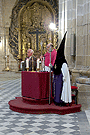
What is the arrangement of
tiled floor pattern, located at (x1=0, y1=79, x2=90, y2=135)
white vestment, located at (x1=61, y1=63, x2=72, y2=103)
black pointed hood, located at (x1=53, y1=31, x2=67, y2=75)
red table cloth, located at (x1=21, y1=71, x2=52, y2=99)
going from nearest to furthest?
tiled floor pattern, located at (x1=0, y1=79, x2=90, y2=135) → white vestment, located at (x1=61, y1=63, x2=72, y2=103) → black pointed hood, located at (x1=53, y1=31, x2=67, y2=75) → red table cloth, located at (x1=21, y1=71, x2=52, y2=99)

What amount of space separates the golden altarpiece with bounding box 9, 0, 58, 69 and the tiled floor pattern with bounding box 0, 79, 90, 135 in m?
15.8

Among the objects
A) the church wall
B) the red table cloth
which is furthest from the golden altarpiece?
the red table cloth

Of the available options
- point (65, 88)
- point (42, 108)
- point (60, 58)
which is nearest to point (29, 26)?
point (60, 58)

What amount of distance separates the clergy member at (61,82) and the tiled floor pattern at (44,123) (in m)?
0.49

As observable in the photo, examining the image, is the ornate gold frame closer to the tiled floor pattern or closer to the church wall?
the church wall

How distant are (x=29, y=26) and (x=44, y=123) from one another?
58.1 feet

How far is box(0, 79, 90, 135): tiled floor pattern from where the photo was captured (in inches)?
160

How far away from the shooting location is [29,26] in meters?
21.4

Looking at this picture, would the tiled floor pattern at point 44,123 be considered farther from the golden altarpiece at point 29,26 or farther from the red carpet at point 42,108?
the golden altarpiece at point 29,26

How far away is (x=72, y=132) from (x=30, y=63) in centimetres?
315

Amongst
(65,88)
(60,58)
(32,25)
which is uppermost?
(32,25)

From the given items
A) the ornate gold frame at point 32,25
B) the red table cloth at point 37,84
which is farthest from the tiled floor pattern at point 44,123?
the ornate gold frame at point 32,25

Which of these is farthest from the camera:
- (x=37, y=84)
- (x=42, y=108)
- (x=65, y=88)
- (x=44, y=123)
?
(x=37, y=84)

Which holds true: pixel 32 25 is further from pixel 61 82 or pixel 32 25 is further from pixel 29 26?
pixel 61 82
